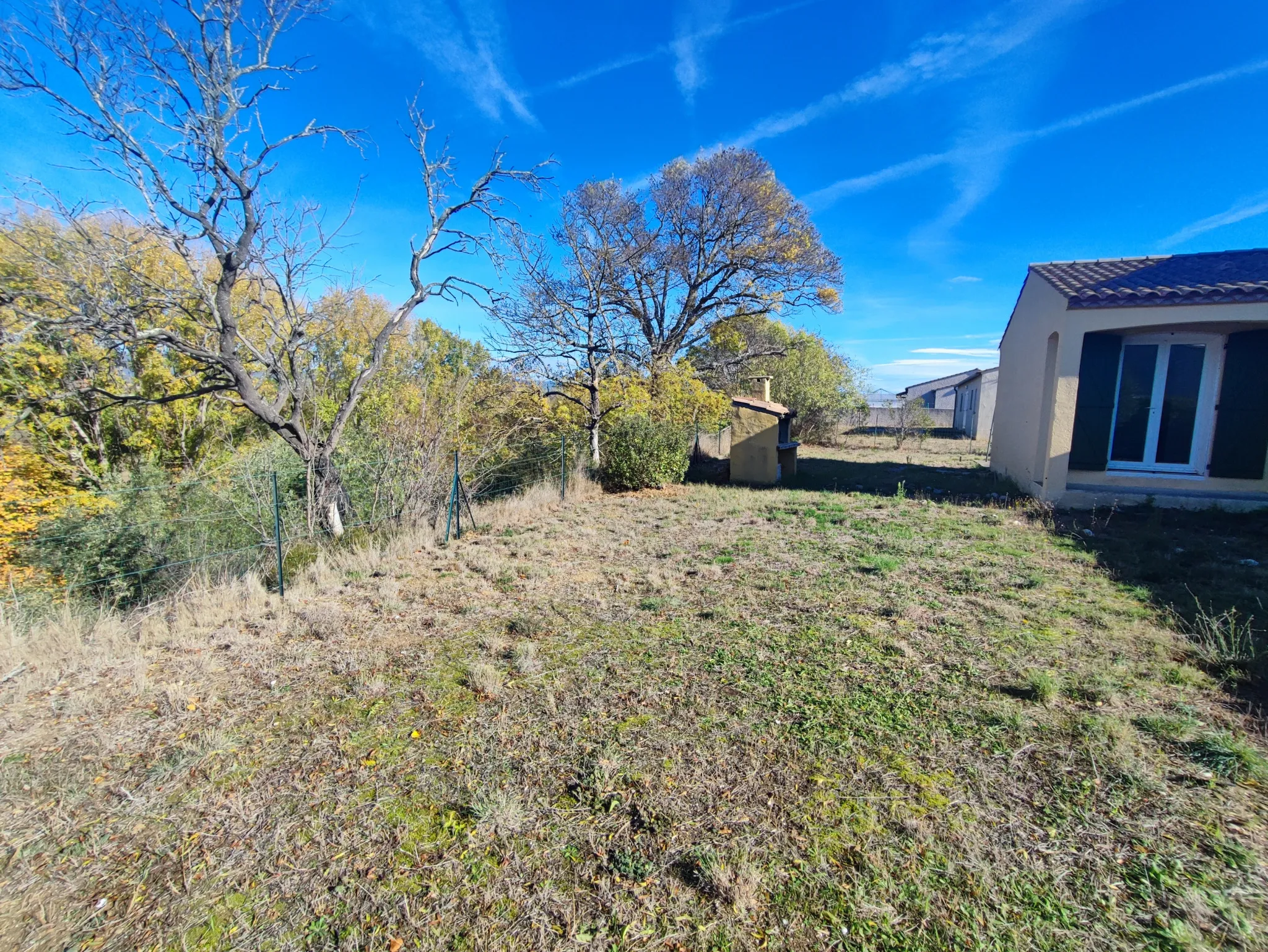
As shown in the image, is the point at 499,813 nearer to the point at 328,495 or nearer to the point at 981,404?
the point at 328,495

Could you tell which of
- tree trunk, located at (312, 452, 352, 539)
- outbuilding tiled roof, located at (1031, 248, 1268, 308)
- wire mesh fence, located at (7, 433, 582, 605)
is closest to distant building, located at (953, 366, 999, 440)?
outbuilding tiled roof, located at (1031, 248, 1268, 308)

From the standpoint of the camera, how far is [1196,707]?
3102 mm

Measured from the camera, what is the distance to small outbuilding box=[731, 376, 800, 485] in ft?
38.7

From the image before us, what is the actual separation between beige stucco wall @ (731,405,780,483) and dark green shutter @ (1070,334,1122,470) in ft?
17.0

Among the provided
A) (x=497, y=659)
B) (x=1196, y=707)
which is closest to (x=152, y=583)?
(x=497, y=659)

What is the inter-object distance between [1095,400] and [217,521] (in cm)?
1415

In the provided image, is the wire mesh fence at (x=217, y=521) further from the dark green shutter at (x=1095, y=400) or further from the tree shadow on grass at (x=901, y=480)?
the dark green shutter at (x=1095, y=400)

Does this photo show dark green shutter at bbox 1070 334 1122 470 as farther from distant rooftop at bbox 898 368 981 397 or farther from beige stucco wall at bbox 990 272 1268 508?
distant rooftop at bbox 898 368 981 397

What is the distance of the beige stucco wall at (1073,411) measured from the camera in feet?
26.3

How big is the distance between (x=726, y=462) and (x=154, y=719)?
12.9 meters

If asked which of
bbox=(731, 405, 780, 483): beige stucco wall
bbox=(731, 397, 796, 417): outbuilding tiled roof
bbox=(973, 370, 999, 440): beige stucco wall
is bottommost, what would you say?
bbox=(731, 405, 780, 483): beige stucco wall

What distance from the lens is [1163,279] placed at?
8.78 m

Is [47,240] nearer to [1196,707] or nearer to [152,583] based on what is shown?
[152,583]

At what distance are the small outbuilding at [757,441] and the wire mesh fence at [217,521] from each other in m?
6.21
